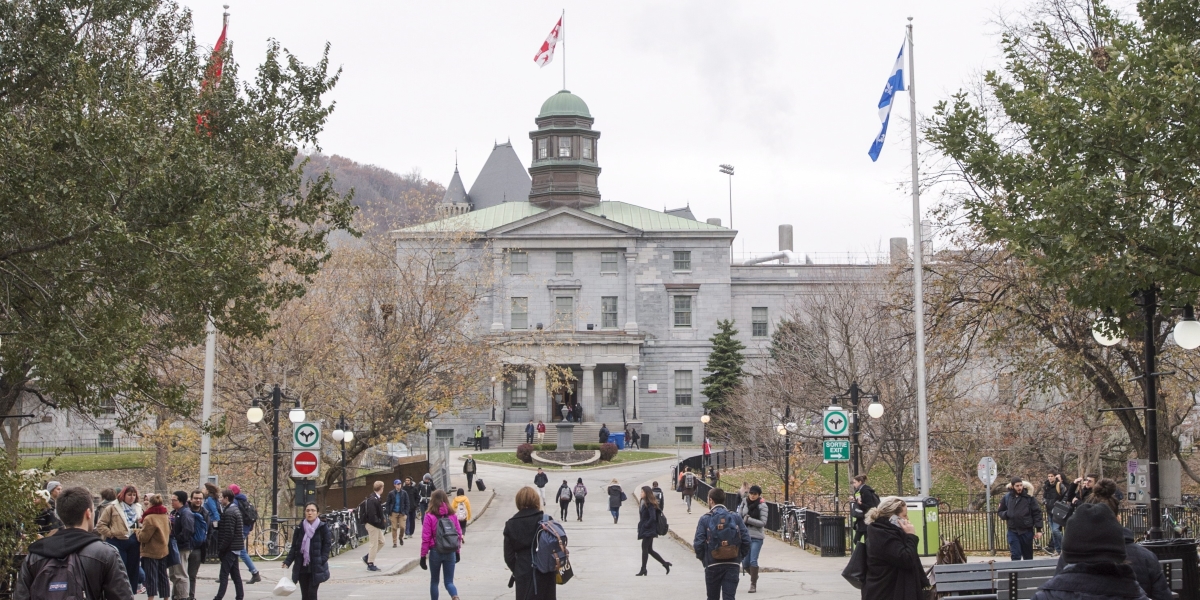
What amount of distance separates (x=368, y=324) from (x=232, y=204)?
18213 millimetres

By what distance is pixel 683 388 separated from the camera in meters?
78.4

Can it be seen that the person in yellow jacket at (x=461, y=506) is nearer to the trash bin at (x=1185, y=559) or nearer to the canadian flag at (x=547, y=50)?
the trash bin at (x=1185, y=559)

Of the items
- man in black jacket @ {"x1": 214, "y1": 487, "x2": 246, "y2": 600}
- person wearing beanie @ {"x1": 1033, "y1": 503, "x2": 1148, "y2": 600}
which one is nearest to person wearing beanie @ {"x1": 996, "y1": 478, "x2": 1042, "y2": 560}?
man in black jacket @ {"x1": 214, "y1": 487, "x2": 246, "y2": 600}

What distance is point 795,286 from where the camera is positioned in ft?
262

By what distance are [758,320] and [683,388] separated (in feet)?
22.4

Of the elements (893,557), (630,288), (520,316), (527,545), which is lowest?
(527,545)

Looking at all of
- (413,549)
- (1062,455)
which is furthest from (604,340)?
(413,549)

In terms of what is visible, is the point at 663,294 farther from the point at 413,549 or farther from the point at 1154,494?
the point at 1154,494

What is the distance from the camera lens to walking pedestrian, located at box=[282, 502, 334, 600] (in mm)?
14617

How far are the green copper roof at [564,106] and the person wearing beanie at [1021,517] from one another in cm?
6172

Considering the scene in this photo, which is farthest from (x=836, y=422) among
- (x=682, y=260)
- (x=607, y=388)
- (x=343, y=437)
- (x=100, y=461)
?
(x=682, y=260)

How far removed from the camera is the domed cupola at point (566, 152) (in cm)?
7988

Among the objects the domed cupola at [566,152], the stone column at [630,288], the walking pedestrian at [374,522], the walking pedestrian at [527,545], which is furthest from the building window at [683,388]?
the walking pedestrian at [527,545]

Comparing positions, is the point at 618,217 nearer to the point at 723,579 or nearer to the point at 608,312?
the point at 608,312
